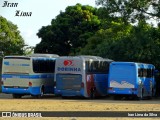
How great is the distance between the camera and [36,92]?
127ft

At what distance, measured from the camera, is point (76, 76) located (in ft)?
125

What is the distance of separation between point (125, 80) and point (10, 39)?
1301 inches

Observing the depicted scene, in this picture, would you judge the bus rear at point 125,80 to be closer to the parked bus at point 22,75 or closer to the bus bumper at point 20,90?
the parked bus at point 22,75

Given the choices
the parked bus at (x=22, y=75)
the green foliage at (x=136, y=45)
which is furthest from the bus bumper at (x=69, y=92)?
the green foliage at (x=136, y=45)

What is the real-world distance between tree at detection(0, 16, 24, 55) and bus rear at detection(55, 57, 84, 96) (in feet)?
76.5

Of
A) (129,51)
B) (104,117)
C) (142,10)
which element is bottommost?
(104,117)

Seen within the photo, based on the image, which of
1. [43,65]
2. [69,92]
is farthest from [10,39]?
[69,92]

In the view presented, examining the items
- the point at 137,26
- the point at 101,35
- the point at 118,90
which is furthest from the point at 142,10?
the point at 101,35

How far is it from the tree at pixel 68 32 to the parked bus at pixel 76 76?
26.3 metres

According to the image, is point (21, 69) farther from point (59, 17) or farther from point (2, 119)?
point (59, 17)

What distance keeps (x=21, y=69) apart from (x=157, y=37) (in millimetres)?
12908

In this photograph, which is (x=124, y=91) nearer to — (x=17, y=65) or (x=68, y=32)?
(x=17, y=65)

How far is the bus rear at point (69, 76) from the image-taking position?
3809 centimetres

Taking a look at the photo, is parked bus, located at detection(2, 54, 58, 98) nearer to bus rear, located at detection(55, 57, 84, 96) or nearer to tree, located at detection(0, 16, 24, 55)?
bus rear, located at detection(55, 57, 84, 96)
